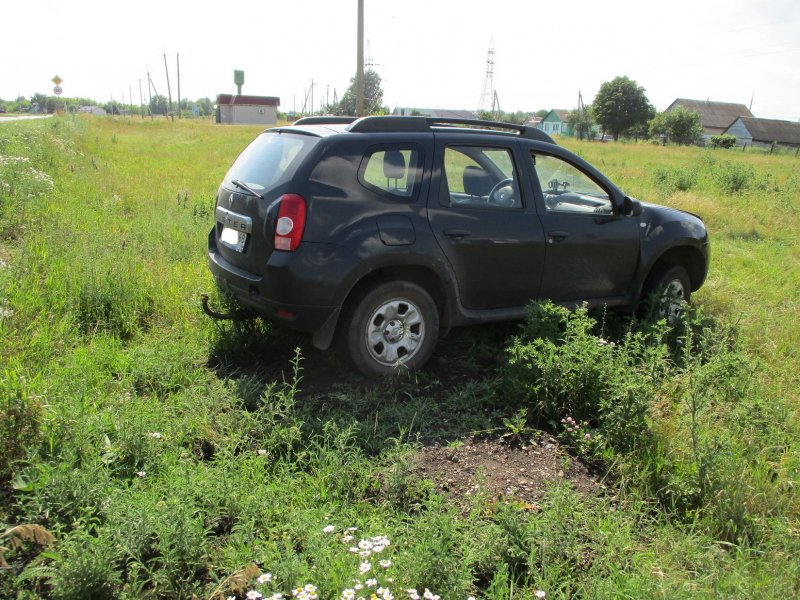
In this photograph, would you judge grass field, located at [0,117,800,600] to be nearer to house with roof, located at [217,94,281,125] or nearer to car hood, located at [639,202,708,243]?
car hood, located at [639,202,708,243]

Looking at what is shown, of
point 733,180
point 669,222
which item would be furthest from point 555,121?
point 669,222

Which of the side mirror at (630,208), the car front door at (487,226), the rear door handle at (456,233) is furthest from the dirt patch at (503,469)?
the side mirror at (630,208)

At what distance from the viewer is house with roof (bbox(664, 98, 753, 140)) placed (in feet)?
318

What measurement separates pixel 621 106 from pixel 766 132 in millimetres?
24428

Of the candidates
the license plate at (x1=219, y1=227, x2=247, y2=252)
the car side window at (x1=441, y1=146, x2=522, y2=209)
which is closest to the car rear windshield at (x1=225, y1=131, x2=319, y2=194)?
the license plate at (x1=219, y1=227, x2=247, y2=252)

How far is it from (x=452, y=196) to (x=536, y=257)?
906 millimetres

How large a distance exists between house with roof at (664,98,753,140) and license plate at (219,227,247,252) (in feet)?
343

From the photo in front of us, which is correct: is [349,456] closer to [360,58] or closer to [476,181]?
[476,181]

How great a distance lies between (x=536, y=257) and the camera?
16.6 ft

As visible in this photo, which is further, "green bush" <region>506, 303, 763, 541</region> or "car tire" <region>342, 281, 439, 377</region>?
"car tire" <region>342, 281, 439, 377</region>

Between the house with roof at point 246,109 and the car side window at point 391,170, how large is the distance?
→ 3398 inches

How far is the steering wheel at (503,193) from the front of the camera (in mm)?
5008

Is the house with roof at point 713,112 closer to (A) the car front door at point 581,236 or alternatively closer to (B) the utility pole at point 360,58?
(B) the utility pole at point 360,58

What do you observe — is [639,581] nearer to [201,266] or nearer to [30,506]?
[30,506]
